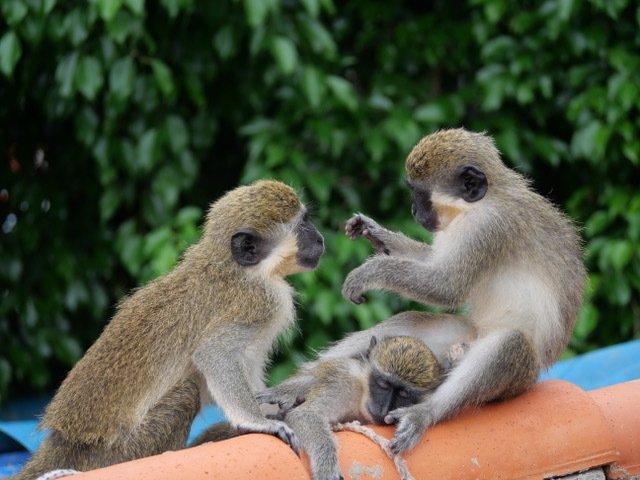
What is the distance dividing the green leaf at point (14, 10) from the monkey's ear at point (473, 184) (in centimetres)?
279

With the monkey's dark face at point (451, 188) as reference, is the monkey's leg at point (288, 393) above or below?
below

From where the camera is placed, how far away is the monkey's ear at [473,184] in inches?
171

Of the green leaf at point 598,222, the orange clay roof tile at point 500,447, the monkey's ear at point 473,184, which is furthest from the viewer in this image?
the green leaf at point 598,222

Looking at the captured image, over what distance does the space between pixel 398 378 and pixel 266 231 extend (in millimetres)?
788

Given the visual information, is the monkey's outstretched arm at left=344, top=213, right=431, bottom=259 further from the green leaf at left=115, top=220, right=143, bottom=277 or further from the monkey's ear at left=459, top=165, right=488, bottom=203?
the green leaf at left=115, top=220, right=143, bottom=277

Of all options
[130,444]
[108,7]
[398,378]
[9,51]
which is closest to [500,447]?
[398,378]

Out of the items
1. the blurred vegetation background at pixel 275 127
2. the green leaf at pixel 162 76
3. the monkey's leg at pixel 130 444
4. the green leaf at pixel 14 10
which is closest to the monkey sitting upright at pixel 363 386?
the monkey's leg at pixel 130 444

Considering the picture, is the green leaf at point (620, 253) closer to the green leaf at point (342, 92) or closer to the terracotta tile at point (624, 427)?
the green leaf at point (342, 92)

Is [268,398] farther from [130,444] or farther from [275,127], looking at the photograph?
[275,127]

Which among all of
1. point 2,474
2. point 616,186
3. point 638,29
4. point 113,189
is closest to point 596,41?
point 638,29

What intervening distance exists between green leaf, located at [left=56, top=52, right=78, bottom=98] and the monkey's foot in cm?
291

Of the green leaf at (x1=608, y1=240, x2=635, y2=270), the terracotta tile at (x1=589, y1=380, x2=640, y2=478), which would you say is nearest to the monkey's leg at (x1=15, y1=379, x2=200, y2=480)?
the terracotta tile at (x1=589, y1=380, x2=640, y2=478)

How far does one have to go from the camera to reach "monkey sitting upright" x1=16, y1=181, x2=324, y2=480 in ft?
12.6

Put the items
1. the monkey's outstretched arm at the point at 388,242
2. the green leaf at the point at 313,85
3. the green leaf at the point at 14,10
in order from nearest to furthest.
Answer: the monkey's outstretched arm at the point at 388,242 < the green leaf at the point at 14,10 < the green leaf at the point at 313,85
